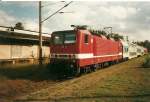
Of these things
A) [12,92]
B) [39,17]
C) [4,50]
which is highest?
[39,17]

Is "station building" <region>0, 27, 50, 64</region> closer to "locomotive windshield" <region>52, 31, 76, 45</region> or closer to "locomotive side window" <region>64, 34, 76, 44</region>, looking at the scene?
"locomotive windshield" <region>52, 31, 76, 45</region>

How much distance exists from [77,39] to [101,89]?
672 cm

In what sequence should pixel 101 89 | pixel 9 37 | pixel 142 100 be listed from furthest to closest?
pixel 9 37, pixel 101 89, pixel 142 100

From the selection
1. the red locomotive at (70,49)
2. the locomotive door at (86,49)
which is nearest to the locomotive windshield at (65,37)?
the red locomotive at (70,49)

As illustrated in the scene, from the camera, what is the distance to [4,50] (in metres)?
30.1

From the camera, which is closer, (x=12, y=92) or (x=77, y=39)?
(x=12, y=92)

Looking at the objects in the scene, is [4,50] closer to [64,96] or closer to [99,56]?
[99,56]

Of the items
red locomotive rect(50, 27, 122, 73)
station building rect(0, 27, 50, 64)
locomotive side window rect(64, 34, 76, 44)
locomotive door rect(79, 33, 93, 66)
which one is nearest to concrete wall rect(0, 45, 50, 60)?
station building rect(0, 27, 50, 64)

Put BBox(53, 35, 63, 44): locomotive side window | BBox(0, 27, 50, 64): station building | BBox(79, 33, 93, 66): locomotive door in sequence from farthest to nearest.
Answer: BBox(0, 27, 50, 64): station building < BBox(79, 33, 93, 66): locomotive door < BBox(53, 35, 63, 44): locomotive side window

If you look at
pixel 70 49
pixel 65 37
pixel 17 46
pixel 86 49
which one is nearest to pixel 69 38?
pixel 65 37

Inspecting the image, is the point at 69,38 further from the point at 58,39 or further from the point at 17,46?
the point at 17,46

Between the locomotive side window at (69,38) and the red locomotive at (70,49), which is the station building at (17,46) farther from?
the locomotive side window at (69,38)

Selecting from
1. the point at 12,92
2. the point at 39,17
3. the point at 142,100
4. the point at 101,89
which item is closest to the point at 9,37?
the point at 39,17

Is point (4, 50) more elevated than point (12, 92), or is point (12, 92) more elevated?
point (4, 50)
